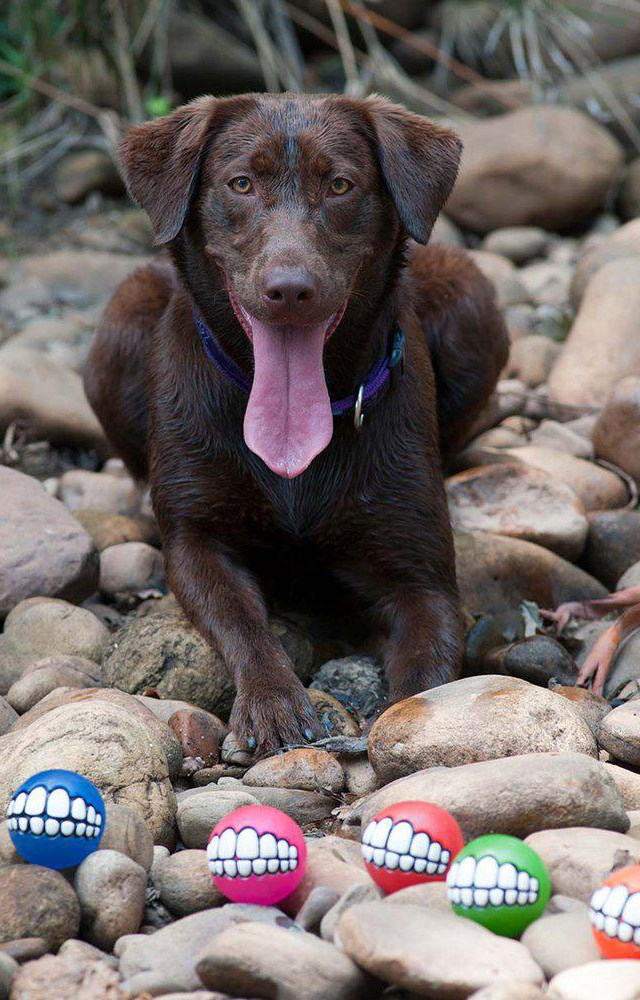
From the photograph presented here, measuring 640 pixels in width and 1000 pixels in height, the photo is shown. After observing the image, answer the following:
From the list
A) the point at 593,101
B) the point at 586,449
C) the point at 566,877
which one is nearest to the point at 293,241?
the point at 566,877

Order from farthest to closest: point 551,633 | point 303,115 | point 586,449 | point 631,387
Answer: point 586,449
point 631,387
point 551,633
point 303,115

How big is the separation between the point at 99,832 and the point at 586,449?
11.5ft

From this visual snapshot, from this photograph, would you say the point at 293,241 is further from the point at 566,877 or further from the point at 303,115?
the point at 566,877

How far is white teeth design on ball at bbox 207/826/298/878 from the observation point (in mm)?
2395

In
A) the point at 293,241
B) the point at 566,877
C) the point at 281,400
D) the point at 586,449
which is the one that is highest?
the point at 293,241

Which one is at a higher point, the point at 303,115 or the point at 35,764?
the point at 303,115

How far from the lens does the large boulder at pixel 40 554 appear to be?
414 centimetres

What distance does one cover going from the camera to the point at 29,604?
3.99 meters

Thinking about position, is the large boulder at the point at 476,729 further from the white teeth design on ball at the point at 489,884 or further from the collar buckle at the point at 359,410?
the collar buckle at the point at 359,410

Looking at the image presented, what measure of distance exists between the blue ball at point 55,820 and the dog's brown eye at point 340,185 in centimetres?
194

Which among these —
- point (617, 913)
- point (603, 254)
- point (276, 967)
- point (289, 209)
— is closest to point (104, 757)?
point (276, 967)

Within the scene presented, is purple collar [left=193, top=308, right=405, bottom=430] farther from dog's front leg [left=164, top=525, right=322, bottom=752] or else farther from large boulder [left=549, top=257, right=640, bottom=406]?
large boulder [left=549, top=257, right=640, bottom=406]

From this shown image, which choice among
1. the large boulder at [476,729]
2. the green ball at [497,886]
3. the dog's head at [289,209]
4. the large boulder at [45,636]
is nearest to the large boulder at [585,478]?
the dog's head at [289,209]

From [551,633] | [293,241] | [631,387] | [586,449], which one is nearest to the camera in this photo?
[293,241]
